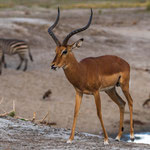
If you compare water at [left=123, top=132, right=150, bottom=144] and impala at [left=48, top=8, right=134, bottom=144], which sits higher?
impala at [left=48, top=8, right=134, bottom=144]

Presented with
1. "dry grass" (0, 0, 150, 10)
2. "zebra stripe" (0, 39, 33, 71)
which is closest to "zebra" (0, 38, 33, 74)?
"zebra stripe" (0, 39, 33, 71)

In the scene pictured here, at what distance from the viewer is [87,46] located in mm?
21328

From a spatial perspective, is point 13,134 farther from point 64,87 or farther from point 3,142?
point 64,87

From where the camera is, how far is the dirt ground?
1352cm

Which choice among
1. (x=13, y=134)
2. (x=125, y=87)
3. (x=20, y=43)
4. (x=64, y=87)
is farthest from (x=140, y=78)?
(x=13, y=134)

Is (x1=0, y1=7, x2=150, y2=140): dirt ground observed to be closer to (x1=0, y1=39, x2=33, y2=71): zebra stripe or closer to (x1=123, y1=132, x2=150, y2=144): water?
(x1=123, y1=132, x2=150, y2=144): water

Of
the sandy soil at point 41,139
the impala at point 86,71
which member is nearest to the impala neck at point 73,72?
the impala at point 86,71

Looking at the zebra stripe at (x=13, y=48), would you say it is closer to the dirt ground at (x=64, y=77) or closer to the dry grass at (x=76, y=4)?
the dirt ground at (x=64, y=77)

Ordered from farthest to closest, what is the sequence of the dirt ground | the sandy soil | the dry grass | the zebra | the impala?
the dry grass < the zebra < the dirt ground < the impala < the sandy soil

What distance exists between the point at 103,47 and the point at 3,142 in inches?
544

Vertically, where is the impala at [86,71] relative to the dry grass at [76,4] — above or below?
below

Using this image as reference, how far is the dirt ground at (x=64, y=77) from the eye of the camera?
13516mm

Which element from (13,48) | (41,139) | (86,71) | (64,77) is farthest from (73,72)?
(13,48)

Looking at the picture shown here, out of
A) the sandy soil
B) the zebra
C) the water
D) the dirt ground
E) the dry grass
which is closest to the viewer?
the sandy soil
